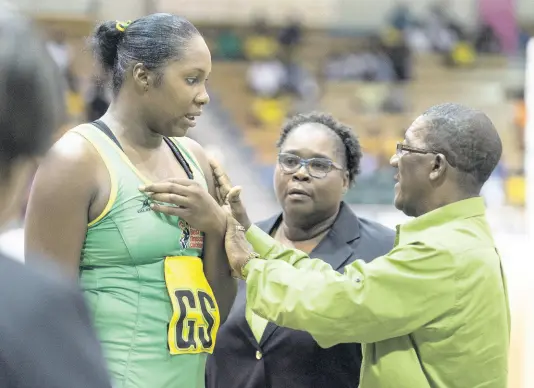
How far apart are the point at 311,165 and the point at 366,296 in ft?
2.48

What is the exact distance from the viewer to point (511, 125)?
11.1 metres

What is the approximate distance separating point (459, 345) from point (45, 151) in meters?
1.47

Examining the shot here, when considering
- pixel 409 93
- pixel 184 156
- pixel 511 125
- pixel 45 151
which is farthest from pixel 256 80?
pixel 45 151

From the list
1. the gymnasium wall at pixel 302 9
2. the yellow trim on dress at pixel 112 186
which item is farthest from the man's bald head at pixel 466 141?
the gymnasium wall at pixel 302 9

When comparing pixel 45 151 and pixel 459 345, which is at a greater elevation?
pixel 45 151

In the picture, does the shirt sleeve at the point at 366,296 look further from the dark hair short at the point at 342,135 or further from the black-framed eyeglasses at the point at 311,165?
the dark hair short at the point at 342,135

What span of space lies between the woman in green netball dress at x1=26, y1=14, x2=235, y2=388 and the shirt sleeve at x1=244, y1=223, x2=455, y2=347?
0.19 m

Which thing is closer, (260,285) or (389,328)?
(389,328)

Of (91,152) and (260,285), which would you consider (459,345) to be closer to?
(260,285)

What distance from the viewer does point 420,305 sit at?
84.2 inches

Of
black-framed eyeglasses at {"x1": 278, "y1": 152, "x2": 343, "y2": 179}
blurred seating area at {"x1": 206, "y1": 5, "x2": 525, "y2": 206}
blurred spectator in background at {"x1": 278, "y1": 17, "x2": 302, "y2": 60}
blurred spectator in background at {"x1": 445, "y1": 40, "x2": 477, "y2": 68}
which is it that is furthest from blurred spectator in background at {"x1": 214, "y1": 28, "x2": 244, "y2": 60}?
black-framed eyeglasses at {"x1": 278, "y1": 152, "x2": 343, "y2": 179}

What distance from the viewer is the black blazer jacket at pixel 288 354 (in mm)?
2621

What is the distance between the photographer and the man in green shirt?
84.7 inches

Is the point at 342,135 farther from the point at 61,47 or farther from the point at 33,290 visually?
the point at 61,47
